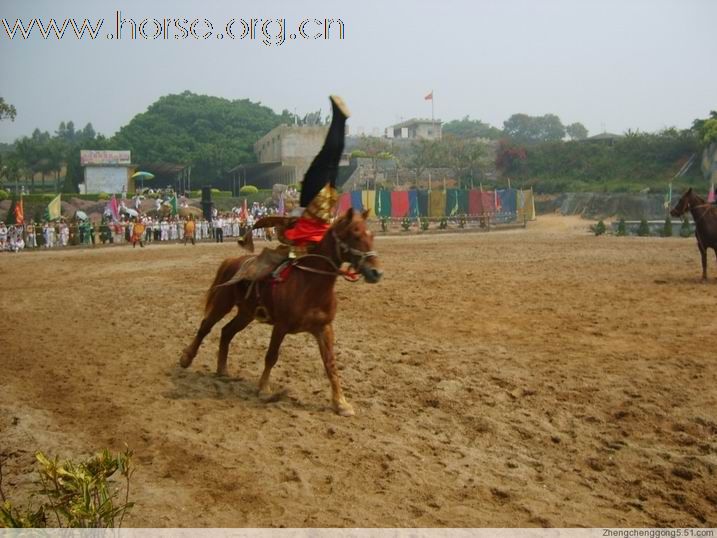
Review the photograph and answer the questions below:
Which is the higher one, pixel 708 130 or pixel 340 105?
pixel 708 130

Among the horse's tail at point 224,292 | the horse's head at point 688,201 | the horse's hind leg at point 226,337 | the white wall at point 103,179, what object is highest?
the white wall at point 103,179

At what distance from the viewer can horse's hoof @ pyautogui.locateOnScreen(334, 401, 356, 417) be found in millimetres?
7246

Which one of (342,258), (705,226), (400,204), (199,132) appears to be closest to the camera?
(342,258)

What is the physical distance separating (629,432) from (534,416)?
0.91m

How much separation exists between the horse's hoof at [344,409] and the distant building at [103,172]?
204 feet

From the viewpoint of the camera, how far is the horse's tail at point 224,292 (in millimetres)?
8938

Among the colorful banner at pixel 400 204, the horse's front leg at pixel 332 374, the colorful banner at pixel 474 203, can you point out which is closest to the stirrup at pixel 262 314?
the horse's front leg at pixel 332 374

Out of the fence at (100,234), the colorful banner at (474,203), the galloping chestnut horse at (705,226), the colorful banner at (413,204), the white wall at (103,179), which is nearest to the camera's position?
the galloping chestnut horse at (705,226)

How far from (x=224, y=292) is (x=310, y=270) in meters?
1.73

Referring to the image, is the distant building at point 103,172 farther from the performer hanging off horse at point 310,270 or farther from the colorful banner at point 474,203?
the performer hanging off horse at point 310,270

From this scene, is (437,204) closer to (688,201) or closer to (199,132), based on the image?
(688,201)

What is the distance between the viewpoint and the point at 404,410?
7.38m

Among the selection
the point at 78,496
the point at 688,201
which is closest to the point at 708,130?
the point at 688,201

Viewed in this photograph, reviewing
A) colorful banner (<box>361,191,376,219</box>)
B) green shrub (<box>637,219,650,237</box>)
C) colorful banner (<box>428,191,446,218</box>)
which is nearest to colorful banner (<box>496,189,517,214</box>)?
colorful banner (<box>428,191,446,218</box>)
